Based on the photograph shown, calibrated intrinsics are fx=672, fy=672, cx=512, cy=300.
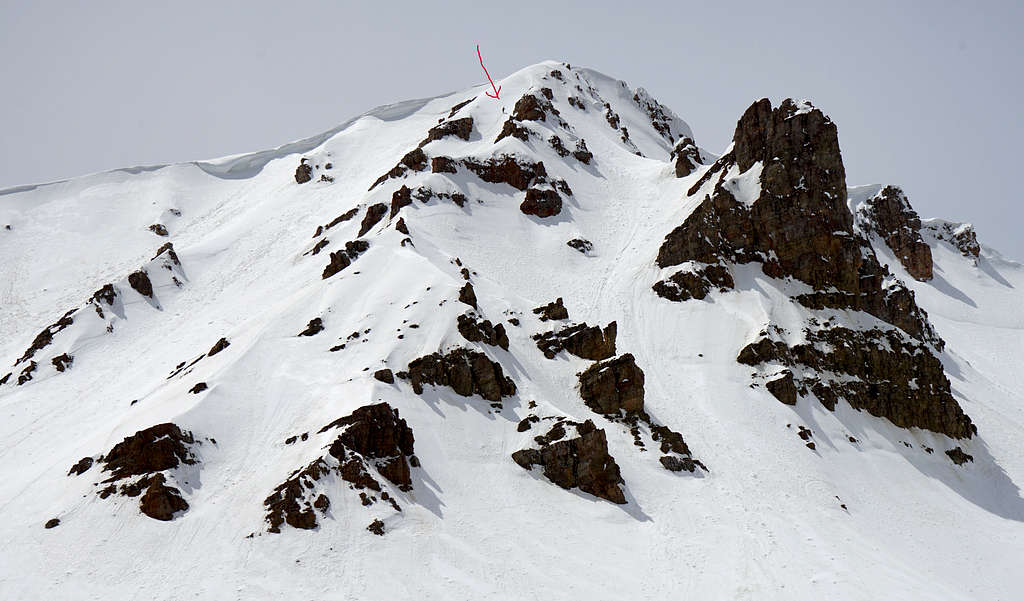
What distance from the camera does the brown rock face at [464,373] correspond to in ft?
154

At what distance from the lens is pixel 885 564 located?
41.2 metres

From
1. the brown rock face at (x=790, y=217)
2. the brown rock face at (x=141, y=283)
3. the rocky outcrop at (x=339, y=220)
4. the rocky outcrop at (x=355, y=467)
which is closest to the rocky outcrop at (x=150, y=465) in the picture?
the rocky outcrop at (x=355, y=467)

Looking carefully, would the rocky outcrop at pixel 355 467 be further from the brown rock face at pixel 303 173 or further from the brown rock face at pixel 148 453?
the brown rock face at pixel 303 173

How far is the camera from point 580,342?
57.2 metres

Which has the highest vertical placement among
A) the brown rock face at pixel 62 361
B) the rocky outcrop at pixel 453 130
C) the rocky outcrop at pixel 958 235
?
the rocky outcrop at pixel 958 235

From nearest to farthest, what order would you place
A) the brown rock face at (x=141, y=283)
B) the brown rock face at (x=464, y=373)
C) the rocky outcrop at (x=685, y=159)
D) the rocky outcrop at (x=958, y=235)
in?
the brown rock face at (x=464, y=373)
the brown rock face at (x=141, y=283)
the rocky outcrop at (x=685, y=159)
the rocky outcrop at (x=958, y=235)

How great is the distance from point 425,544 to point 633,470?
17006 mm

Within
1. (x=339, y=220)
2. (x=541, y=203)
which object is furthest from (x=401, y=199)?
(x=541, y=203)

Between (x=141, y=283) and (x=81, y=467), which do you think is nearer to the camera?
(x=81, y=467)

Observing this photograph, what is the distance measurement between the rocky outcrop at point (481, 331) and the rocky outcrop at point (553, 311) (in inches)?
292

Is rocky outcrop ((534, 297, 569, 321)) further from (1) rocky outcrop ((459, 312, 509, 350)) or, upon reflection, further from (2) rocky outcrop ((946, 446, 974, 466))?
(2) rocky outcrop ((946, 446, 974, 466))

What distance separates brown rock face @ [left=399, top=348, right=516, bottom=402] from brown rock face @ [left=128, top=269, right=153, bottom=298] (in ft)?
146

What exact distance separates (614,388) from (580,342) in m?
6.38

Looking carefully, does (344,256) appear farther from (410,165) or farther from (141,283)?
(141,283)
